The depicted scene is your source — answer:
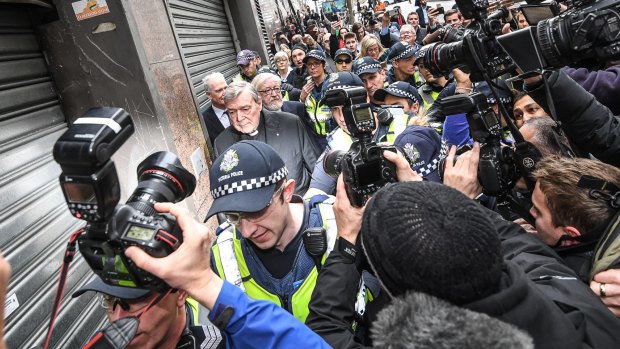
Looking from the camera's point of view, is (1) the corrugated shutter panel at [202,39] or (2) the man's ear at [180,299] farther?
(1) the corrugated shutter panel at [202,39]

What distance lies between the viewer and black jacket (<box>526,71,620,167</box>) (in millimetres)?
1909

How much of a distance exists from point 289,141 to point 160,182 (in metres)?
2.59

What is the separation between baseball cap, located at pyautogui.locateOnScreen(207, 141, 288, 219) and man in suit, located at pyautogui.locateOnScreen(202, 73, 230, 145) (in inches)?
114

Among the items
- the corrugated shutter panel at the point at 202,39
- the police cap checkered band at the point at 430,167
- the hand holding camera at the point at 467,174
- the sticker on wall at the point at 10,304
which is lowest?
the sticker on wall at the point at 10,304

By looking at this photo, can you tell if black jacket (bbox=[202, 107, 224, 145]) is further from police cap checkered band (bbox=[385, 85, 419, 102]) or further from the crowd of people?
the crowd of people

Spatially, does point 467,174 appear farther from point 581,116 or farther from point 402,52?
point 402,52

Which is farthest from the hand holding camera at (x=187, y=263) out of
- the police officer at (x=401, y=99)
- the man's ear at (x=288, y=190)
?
the police officer at (x=401, y=99)

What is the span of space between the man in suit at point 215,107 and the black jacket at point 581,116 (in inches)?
137

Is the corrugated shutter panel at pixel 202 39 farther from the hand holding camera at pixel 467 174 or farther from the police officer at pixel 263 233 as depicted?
the hand holding camera at pixel 467 174

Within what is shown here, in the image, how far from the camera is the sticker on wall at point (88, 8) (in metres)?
3.20

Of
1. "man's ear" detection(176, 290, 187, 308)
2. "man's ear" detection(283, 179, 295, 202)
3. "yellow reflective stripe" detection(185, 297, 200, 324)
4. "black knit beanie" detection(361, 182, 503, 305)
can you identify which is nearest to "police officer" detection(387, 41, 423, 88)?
"man's ear" detection(283, 179, 295, 202)

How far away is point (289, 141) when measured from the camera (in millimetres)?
3785

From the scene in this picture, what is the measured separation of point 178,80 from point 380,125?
7.04ft

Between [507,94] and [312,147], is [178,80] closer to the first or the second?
[312,147]
